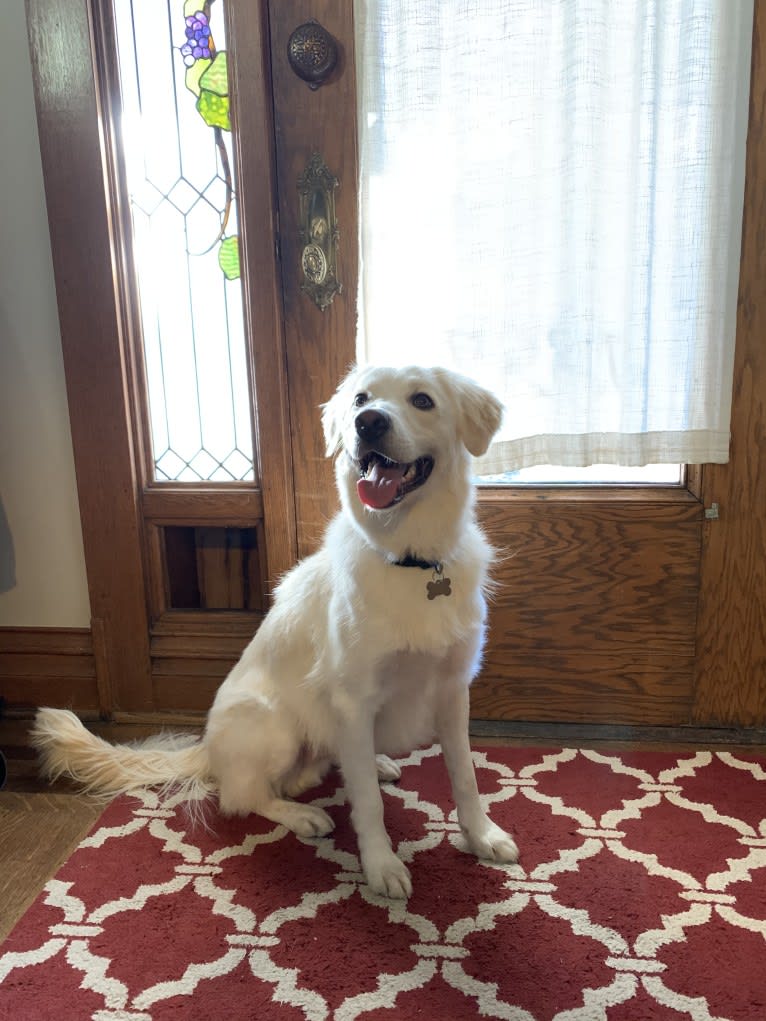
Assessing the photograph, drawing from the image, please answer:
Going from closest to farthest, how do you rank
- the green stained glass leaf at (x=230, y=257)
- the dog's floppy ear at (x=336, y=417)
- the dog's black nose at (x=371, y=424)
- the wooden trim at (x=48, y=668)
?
the dog's black nose at (x=371, y=424) → the dog's floppy ear at (x=336, y=417) → the green stained glass leaf at (x=230, y=257) → the wooden trim at (x=48, y=668)

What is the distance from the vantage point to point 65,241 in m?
1.97

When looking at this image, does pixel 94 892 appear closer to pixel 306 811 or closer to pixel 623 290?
pixel 306 811

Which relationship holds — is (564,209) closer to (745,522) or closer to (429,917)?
(745,522)

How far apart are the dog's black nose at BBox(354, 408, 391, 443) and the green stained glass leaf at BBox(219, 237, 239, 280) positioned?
0.87 m

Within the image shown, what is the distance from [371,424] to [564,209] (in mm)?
809

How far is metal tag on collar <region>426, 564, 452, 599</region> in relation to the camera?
57.5 inches

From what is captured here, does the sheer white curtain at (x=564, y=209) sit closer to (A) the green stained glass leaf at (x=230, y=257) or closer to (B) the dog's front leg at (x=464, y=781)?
(A) the green stained glass leaf at (x=230, y=257)

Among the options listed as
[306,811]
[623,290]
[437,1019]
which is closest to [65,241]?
[623,290]

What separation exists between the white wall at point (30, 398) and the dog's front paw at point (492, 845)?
52.2 inches

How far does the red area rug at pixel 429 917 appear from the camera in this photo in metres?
1.21

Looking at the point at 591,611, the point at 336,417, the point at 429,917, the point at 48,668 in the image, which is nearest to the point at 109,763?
the point at 48,668

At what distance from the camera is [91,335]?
2012 millimetres

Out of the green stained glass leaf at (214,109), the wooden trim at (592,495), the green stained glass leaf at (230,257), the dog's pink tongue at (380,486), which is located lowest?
the wooden trim at (592,495)

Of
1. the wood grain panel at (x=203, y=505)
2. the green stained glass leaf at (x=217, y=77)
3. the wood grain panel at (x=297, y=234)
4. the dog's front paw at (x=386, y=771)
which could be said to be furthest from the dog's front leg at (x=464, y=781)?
the green stained glass leaf at (x=217, y=77)
